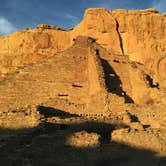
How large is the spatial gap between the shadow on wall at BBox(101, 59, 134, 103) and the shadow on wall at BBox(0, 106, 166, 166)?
12.9 meters

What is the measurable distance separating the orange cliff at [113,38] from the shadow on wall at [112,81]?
1057 centimetres

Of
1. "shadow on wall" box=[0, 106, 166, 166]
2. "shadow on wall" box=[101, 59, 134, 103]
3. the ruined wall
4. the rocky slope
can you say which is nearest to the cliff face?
the rocky slope

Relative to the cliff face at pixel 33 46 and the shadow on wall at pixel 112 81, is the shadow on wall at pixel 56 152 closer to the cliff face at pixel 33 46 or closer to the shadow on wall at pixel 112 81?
the shadow on wall at pixel 112 81

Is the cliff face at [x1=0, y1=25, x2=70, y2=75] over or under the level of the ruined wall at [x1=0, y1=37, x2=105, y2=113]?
over

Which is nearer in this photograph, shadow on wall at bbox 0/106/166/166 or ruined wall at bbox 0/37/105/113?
shadow on wall at bbox 0/106/166/166

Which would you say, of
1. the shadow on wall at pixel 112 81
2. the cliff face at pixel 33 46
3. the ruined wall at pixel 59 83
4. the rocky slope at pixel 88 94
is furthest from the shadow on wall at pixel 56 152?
the cliff face at pixel 33 46

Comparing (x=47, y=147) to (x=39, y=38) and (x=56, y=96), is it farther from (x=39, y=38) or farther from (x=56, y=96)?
(x=39, y=38)

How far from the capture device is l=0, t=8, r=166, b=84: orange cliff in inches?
1975

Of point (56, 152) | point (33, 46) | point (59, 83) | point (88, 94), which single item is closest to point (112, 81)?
point (88, 94)

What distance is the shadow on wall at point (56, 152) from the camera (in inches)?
762

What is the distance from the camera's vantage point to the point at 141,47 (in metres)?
51.3

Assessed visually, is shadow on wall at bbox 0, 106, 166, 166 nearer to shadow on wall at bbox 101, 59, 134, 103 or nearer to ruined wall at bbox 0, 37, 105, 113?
ruined wall at bbox 0, 37, 105, 113

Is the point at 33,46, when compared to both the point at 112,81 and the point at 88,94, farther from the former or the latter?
the point at 88,94

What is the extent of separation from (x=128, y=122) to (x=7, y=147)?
8682 mm
